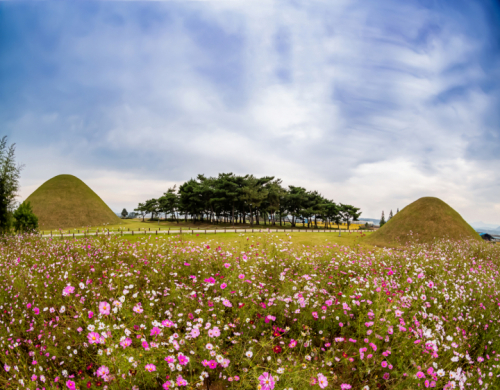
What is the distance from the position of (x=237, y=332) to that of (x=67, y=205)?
224 feet

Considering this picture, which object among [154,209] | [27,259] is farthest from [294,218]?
[27,259]

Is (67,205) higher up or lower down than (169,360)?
higher up

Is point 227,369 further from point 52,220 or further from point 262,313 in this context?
point 52,220

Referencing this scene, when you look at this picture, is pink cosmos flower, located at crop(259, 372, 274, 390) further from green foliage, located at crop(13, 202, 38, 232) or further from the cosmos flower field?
green foliage, located at crop(13, 202, 38, 232)

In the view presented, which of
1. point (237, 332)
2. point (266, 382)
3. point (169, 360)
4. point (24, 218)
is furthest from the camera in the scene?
point (24, 218)

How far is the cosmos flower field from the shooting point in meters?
2.91

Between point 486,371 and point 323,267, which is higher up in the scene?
point 323,267

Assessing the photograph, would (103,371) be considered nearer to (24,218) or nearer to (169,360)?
(169,360)

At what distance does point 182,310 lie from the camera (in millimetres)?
4320

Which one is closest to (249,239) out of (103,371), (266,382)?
(103,371)

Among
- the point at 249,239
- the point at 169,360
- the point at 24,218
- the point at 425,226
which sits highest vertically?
the point at 24,218

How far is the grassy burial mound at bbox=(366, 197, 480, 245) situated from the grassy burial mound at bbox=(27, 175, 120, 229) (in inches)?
2250

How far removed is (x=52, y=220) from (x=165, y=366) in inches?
2544

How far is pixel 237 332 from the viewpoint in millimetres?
3572
